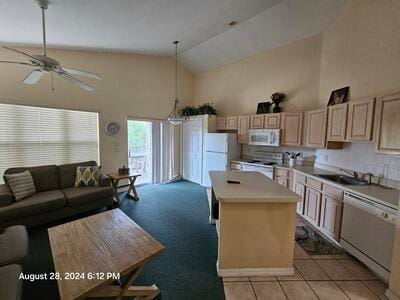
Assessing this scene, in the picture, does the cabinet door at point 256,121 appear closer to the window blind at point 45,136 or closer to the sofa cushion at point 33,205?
the window blind at point 45,136

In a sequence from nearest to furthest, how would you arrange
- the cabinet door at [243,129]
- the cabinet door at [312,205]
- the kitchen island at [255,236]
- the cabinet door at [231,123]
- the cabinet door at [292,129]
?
the kitchen island at [255,236], the cabinet door at [312,205], the cabinet door at [292,129], the cabinet door at [243,129], the cabinet door at [231,123]

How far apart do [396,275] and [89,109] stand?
5.26m

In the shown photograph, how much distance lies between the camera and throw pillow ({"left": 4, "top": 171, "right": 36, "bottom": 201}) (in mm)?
2908

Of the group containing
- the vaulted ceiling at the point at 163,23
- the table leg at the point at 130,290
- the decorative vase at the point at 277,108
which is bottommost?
the table leg at the point at 130,290

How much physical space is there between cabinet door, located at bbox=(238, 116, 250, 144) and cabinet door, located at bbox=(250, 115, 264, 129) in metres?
0.12

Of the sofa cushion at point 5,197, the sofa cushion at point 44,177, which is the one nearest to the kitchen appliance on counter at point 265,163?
the sofa cushion at point 44,177

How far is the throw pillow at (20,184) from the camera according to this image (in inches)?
114

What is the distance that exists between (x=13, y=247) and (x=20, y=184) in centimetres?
162

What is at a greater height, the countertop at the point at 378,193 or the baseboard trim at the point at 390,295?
the countertop at the point at 378,193

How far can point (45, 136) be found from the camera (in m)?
3.82

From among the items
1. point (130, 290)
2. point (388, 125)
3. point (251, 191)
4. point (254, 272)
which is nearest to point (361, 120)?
point (388, 125)

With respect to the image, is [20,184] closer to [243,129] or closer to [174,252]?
[174,252]

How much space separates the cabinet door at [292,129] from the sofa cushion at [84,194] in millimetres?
3641

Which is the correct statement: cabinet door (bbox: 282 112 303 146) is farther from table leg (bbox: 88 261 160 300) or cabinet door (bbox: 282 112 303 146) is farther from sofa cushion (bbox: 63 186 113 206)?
sofa cushion (bbox: 63 186 113 206)
